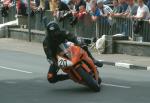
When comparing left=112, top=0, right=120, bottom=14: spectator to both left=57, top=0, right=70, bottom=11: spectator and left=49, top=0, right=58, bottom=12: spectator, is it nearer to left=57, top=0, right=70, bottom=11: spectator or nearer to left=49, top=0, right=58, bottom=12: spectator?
left=57, top=0, right=70, bottom=11: spectator

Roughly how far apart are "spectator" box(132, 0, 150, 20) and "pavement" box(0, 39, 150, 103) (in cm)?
267

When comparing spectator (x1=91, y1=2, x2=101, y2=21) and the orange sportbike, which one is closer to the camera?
the orange sportbike

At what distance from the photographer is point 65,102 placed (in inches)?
484

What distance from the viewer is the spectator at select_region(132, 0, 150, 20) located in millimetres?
21109

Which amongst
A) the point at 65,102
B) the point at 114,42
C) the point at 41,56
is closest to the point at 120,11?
the point at 114,42

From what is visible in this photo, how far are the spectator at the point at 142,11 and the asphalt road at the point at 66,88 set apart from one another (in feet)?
9.28

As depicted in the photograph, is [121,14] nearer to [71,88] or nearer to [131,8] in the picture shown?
[131,8]

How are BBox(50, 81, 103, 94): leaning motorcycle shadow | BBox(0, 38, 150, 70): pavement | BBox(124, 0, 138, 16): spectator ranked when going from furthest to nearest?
BBox(124, 0, 138, 16): spectator
BBox(0, 38, 150, 70): pavement
BBox(50, 81, 103, 94): leaning motorcycle shadow

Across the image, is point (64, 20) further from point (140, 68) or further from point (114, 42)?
point (140, 68)

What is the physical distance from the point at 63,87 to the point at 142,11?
7502 mm

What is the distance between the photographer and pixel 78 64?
523 inches

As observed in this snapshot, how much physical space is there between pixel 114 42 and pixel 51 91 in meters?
9.12

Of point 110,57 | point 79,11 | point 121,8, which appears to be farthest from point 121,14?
point 79,11

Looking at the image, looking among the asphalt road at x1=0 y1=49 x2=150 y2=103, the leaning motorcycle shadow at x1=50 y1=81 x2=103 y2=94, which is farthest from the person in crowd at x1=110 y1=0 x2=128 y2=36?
the leaning motorcycle shadow at x1=50 y1=81 x2=103 y2=94
